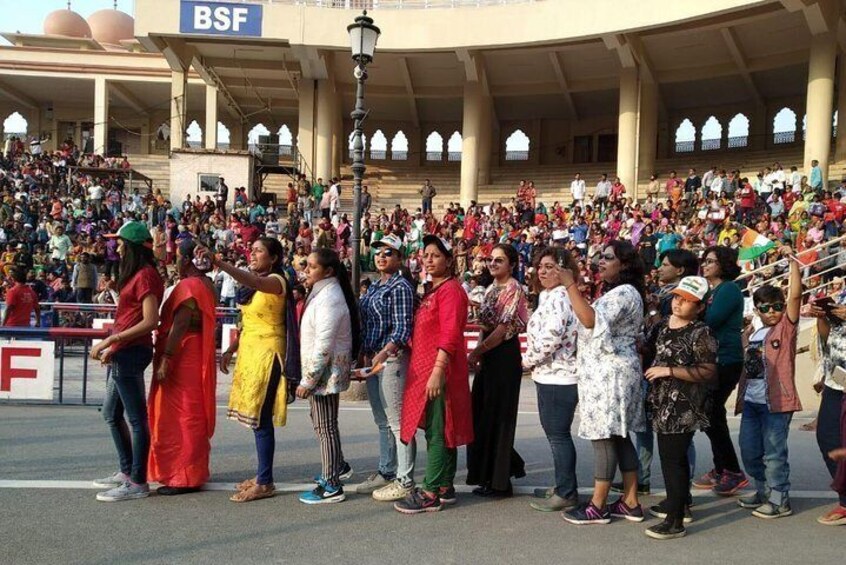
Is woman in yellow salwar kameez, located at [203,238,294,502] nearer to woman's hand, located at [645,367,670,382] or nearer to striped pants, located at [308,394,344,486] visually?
striped pants, located at [308,394,344,486]

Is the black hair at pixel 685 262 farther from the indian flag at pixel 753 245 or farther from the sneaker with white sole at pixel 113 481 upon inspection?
the sneaker with white sole at pixel 113 481

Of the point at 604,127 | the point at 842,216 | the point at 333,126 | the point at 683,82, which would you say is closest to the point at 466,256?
the point at 842,216

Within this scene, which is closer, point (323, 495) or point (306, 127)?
point (323, 495)

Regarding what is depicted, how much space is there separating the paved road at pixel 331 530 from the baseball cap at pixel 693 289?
1.45 meters

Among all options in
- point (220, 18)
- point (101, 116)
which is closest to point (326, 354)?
point (220, 18)

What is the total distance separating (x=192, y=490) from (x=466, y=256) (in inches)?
544

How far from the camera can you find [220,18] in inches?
1025

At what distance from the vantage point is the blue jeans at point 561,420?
493 centimetres

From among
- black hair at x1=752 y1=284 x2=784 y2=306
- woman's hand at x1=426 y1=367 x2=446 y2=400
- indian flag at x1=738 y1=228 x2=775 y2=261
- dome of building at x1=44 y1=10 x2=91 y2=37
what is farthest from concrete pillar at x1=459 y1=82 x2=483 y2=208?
dome of building at x1=44 y1=10 x2=91 y2=37

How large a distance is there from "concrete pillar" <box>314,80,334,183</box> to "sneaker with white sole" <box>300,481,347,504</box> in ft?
82.1

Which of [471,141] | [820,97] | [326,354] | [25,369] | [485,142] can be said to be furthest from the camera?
[485,142]

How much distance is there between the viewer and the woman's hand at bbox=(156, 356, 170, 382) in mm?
5117

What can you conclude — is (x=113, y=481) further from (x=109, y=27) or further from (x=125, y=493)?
(x=109, y=27)

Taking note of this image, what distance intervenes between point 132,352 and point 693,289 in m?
3.60
